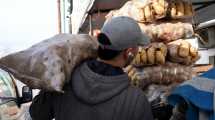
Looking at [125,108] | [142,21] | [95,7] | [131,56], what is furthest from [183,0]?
[125,108]

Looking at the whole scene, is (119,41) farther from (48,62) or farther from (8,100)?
(8,100)

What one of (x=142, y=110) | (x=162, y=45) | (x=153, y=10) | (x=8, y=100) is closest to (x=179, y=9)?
(x=153, y=10)

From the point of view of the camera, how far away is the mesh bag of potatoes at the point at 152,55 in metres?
4.29

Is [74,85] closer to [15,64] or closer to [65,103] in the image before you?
[65,103]

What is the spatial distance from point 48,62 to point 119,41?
1.60 ft

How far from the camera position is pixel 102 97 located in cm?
309

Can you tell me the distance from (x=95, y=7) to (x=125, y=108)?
2.81 meters

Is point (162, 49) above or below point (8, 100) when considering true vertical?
above

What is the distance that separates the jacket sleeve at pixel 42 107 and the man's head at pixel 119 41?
503 mm

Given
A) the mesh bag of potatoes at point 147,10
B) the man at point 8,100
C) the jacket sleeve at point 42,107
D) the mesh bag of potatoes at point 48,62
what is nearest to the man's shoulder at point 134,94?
the mesh bag of potatoes at point 48,62

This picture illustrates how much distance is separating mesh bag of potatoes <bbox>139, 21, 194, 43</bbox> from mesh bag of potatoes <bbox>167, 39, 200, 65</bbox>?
0.06 metres

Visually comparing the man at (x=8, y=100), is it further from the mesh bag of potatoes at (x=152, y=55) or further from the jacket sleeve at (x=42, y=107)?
the jacket sleeve at (x=42, y=107)

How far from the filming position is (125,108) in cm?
307

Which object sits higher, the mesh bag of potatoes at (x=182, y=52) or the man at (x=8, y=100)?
the mesh bag of potatoes at (x=182, y=52)
